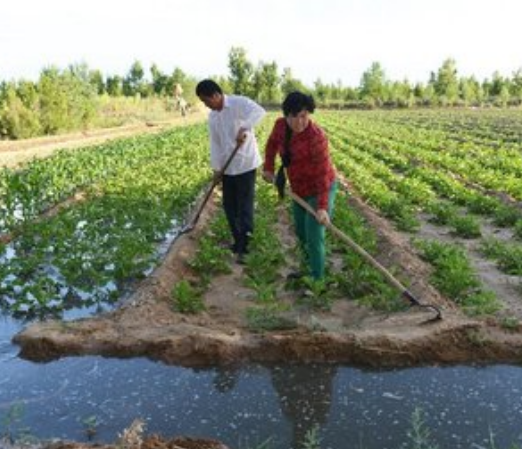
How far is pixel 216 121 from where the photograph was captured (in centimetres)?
698

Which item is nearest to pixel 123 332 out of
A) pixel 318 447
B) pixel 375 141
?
pixel 318 447

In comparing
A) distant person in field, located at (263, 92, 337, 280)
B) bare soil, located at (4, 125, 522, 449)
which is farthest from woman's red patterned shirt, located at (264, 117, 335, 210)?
bare soil, located at (4, 125, 522, 449)

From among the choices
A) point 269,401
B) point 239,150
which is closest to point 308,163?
point 239,150

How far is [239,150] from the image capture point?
6.89m

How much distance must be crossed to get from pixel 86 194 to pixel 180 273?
5.85 meters

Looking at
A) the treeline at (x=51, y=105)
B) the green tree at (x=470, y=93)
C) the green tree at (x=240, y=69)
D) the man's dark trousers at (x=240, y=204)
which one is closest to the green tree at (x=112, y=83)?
the green tree at (x=240, y=69)

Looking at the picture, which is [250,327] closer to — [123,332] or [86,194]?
[123,332]

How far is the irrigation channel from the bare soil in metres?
0.11

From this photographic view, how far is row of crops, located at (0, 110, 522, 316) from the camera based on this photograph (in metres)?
6.52

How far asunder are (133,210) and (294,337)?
217 inches

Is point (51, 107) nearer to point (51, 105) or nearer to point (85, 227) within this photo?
point (51, 105)

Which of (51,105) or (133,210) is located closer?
(133,210)

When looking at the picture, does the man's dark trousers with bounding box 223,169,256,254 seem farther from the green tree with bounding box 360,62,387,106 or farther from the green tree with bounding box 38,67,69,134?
the green tree with bounding box 360,62,387,106

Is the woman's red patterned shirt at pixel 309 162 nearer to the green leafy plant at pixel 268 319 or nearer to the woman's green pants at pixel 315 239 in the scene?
the woman's green pants at pixel 315 239
